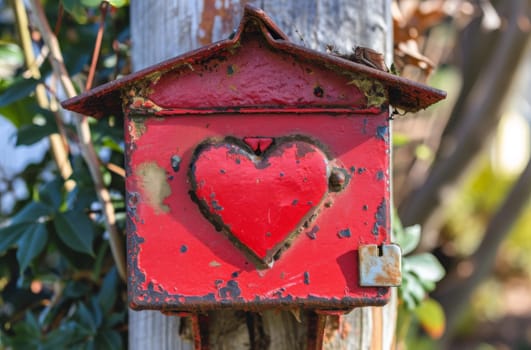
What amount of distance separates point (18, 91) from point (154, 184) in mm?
630

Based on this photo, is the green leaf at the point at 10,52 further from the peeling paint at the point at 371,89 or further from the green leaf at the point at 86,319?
the peeling paint at the point at 371,89

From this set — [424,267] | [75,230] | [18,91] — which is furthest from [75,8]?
[424,267]

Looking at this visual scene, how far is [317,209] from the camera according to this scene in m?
1.10

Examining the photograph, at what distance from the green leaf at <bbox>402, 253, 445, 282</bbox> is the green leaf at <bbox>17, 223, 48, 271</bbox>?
813 mm

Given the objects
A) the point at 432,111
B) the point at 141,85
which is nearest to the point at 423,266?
the point at 141,85

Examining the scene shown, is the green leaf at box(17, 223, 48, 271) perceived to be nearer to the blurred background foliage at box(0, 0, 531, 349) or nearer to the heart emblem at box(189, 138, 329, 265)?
the blurred background foliage at box(0, 0, 531, 349)

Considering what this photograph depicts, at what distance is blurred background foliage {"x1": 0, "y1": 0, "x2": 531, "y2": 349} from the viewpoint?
151 centimetres

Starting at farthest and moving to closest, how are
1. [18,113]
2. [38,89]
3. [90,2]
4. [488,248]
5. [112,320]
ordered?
[488,248]
[18,113]
[38,89]
[112,320]
[90,2]

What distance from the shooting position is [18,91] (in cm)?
156

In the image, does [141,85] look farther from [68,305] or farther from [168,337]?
[68,305]

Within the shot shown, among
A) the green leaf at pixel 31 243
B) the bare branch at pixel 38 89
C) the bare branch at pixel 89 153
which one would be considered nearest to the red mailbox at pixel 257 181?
the bare branch at pixel 89 153

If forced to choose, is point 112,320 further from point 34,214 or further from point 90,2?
point 90,2

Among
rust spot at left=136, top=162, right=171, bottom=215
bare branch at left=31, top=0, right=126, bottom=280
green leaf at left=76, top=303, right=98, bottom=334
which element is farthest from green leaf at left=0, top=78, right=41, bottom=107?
rust spot at left=136, top=162, right=171, bottom=215

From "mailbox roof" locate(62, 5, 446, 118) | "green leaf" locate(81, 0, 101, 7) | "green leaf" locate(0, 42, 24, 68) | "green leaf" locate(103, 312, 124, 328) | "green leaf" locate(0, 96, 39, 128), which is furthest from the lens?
"green leaf" locate(0, 96, 39, 128)
